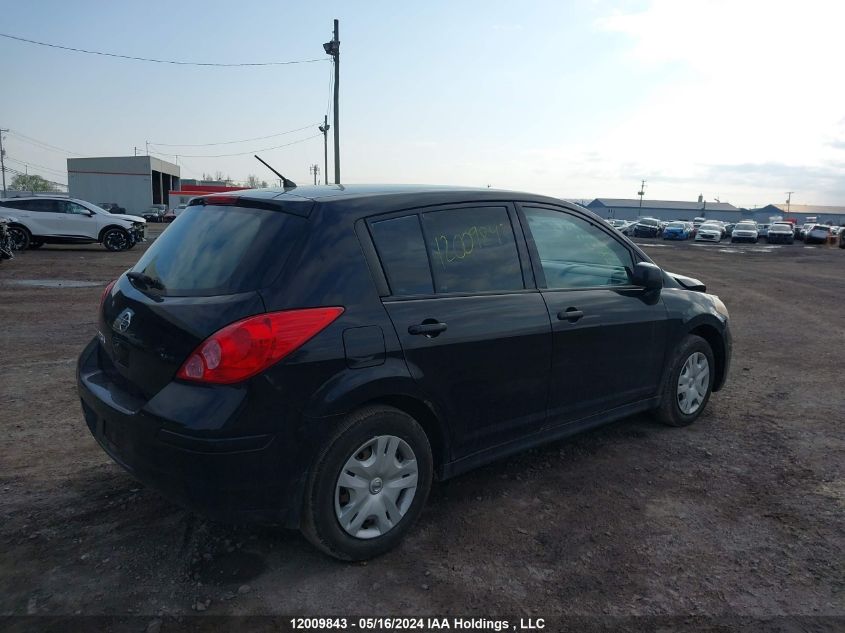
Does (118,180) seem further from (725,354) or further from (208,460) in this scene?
(208,460)

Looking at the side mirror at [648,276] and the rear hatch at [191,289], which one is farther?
the side mirror at [648,276]

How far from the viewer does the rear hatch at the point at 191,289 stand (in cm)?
266

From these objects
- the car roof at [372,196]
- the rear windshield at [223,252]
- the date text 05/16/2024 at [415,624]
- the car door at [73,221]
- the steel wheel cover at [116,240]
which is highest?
the car roof at [372,196]

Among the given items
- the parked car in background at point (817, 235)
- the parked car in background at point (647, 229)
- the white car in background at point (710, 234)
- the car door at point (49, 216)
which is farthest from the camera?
the parked car in background at point (647, 229)

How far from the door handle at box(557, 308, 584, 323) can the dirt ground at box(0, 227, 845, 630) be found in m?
0.99

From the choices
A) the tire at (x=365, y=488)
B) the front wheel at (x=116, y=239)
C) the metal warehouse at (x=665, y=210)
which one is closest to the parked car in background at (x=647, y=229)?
the front wheel at (x=116, y=239)

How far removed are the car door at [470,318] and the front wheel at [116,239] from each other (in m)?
19.4

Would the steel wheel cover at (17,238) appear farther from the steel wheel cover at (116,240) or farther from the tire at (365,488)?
the tire at (365,488)

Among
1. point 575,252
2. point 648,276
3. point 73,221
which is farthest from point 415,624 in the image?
point 73,221

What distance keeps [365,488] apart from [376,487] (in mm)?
59

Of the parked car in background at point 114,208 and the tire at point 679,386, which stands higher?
the parked car in background at point 114,208

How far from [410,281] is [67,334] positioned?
6.12 metres

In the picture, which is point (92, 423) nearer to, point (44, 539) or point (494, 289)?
point (44, 539)

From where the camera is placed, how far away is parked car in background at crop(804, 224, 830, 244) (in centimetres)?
4356
